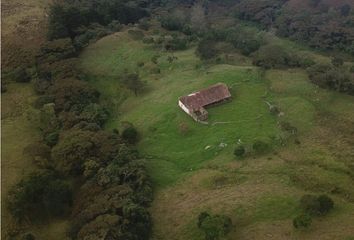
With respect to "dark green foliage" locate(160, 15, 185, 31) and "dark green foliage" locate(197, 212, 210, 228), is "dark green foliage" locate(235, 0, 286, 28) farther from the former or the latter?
"dark green foliage" locate(197, 212, 210, 228)

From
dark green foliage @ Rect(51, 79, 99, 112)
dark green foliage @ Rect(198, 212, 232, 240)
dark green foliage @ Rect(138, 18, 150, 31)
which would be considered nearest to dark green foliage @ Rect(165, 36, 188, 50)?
dark green foliage @ Rect(138, 18, 150, 31)

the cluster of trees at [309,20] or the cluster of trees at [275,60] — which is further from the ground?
the cluster of trees at [275,60]

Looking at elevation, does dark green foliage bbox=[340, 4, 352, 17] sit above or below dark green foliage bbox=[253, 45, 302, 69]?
below

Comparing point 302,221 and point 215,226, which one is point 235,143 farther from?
point 302,221

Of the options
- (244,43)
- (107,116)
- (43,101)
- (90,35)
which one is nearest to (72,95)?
(43,101)

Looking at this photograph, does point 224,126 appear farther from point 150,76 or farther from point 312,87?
point 150,76

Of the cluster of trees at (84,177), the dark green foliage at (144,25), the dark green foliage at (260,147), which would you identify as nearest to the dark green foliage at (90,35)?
the dark green foliage at (144,25)

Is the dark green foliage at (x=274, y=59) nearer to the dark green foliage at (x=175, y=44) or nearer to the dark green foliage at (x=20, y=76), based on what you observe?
the dark green foliage at (x=175, y=44)
